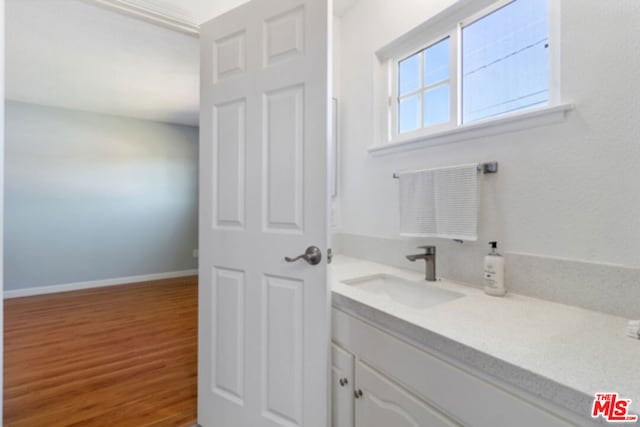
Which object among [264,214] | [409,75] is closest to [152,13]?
[264,214]

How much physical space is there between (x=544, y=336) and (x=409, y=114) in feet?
4.24

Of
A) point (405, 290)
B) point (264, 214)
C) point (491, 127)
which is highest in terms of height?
point (491, 127)

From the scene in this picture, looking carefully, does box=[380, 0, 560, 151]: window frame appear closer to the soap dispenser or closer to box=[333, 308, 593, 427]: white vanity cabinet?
the soap dispenser

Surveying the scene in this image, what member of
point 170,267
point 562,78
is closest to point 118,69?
point 170,267

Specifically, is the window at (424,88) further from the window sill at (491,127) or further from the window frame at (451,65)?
the window sill at (491,127)

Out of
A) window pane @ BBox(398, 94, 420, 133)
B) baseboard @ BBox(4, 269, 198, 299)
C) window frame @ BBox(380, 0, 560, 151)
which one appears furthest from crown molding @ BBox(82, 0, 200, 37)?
baseboard @ BBox(4, 269, 198, 299)

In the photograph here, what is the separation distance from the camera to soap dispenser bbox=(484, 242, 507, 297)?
1152 millimetres

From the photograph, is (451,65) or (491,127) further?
(451,65)

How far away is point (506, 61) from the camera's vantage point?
130cm

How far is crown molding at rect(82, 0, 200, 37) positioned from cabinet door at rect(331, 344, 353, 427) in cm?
168

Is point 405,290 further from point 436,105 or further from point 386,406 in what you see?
point 436,105

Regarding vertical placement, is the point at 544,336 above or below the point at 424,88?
below

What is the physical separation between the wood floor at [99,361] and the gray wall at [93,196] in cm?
60

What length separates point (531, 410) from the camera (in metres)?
Result: 0.63
